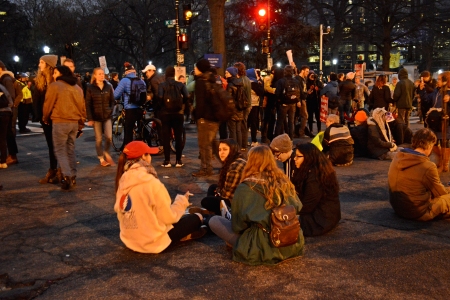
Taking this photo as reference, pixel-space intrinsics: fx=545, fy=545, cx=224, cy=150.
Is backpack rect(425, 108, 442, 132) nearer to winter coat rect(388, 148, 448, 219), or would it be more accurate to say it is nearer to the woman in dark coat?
winter coat rect(388, 148, 448, 219)

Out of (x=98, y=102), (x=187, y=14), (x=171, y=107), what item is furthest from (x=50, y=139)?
(x=187, y=14)

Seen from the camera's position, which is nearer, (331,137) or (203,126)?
(203,126)

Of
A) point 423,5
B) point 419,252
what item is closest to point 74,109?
point 419,252

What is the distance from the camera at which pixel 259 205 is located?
502 centimetres

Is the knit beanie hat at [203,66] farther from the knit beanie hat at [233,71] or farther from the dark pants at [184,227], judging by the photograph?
the dark pants at [184,227]

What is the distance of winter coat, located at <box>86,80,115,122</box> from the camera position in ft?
33.9

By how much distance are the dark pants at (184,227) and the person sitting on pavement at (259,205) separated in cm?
78

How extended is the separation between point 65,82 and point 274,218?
4.98 metres

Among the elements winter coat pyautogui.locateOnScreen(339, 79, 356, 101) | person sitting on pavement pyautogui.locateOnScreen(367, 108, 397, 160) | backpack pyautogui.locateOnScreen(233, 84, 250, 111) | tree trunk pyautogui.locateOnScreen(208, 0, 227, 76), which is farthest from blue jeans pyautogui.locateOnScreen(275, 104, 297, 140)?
tree trunk pyautogui.locateOnScreen(208, 0, 227, 76)

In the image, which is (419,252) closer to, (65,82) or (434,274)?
(434,274)

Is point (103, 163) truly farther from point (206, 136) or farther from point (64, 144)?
point (206, 136)

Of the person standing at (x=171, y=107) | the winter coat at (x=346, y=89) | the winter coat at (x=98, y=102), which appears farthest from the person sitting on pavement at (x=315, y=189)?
the winter coat at (x=346, y=89)

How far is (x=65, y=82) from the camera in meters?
8.55

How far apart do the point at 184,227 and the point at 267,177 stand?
132cm
